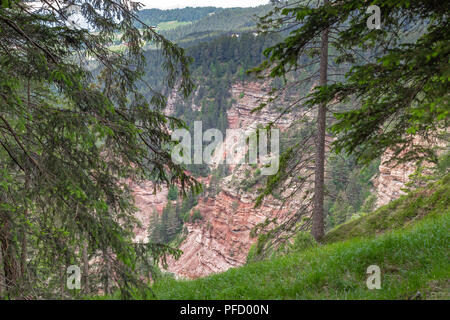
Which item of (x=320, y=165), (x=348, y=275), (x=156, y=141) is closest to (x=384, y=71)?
(x=348, y=275)

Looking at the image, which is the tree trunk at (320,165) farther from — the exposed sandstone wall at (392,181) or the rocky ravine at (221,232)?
the rocky ravine at (221,232)

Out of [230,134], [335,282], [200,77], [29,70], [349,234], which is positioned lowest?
[335,282]

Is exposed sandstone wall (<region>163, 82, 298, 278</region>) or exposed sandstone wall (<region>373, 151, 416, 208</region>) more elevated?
exposed sandstone wall (<region>373, 151, 416, 208</region>)

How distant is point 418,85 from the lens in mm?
3566

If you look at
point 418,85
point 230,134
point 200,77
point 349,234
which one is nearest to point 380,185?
point 349,234

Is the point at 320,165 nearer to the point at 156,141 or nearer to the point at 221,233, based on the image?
the point at 156,141

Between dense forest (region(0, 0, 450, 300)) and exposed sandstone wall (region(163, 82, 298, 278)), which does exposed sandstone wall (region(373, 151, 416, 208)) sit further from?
dense forest (region(0, 0, 450, 300))

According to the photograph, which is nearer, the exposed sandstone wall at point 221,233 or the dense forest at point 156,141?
the dense forest at point 156,141

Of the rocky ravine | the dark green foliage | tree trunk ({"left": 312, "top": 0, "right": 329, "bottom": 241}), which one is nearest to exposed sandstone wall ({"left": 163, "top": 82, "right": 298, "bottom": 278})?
the rocky ravine

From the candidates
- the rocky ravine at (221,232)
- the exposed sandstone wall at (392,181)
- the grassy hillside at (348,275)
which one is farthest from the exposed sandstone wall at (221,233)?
the grassy hillside at (348,275)

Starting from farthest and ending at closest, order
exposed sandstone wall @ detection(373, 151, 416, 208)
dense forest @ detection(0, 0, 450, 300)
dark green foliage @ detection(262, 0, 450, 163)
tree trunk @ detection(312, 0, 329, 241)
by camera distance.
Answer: exposed sandstone wall @ detection(373, 151, 416, 208), tree trunk @ detection(312, 0, 329, 241), dense forest @ detection(0, 0, 450, 300), dark green foliage @ detection(262, 0, 450, 163)
